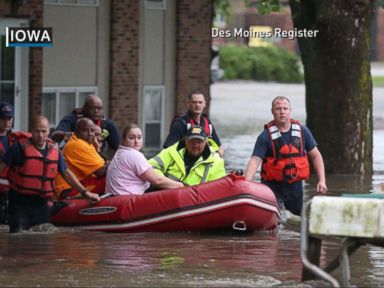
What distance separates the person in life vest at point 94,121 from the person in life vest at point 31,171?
7.41ft

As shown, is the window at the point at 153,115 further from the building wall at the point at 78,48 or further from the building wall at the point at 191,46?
the building wall at the point at 78,48

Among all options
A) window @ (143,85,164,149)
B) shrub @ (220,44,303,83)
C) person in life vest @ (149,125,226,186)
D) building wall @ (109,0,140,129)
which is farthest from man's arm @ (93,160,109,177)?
shrub @ (220,44,303,83)

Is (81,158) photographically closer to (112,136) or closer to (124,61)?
(112,136)

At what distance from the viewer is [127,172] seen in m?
14.6

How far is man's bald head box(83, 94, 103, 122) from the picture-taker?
16250 millimetres

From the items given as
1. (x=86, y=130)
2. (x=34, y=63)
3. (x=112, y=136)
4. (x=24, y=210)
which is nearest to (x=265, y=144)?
(x=86, y=130)

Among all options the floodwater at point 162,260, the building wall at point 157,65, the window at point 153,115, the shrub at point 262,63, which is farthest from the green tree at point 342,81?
the shrub at point 262,63

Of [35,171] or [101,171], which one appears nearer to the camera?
[35,171]

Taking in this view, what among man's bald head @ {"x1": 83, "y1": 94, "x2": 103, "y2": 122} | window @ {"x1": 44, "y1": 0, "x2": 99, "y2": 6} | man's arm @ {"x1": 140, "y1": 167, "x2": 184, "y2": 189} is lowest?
man's arm @ {"x1": 140, "y1": 167, "x2": 184, "y2": 189}

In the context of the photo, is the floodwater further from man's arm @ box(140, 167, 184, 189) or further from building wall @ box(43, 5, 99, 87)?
building wall @ box(43, 5, 99, 87)

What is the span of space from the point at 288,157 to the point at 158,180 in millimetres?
1446

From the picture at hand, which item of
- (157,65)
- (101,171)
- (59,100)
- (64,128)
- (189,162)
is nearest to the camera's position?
(189,162)

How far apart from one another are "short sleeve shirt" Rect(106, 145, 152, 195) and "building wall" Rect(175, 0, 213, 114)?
41.1 feet

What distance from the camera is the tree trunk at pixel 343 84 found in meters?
21.5
